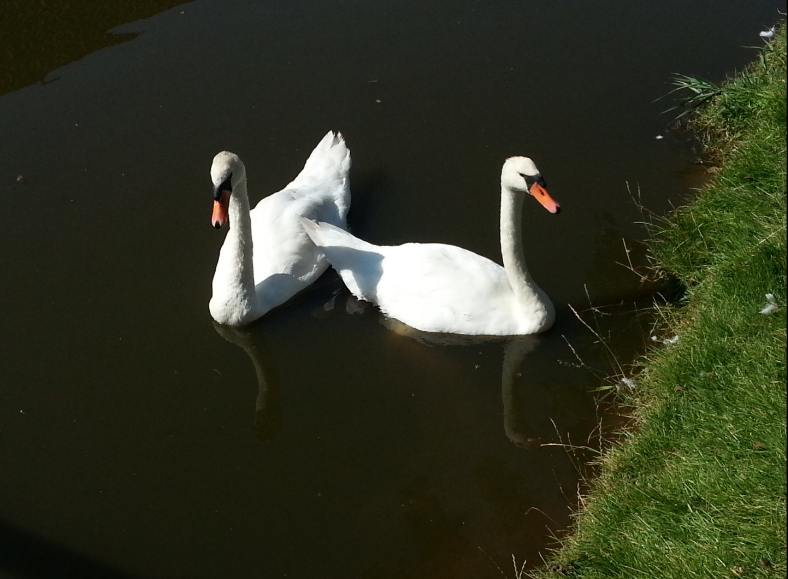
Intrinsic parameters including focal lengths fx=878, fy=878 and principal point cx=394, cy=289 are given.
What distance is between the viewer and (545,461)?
6051 mm

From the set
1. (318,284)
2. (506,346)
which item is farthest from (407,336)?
(318,284)

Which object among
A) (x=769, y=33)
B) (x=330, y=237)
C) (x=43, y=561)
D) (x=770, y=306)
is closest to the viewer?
(x=770, y=306)

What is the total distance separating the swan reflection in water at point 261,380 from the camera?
6.60 m

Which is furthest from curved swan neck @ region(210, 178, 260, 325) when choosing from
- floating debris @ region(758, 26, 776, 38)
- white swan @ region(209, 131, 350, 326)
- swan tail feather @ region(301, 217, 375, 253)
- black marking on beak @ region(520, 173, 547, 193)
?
floating debris @ region(758, 26, 776, 38)

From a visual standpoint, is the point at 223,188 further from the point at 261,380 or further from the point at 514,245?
the point at 514,245

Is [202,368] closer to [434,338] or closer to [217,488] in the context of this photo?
[217,488]

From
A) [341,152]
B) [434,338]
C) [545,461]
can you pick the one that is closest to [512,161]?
[434,338]

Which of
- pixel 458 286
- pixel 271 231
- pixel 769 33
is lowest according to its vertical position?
pixel 458 286

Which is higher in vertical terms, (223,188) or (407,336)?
(223,188)

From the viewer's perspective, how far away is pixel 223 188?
21.6 feet

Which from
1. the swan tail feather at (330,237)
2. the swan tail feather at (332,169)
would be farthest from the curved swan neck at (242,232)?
the swan tail feather at (332,169)

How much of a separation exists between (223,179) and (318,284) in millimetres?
1569

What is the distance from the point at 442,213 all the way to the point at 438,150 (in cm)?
96

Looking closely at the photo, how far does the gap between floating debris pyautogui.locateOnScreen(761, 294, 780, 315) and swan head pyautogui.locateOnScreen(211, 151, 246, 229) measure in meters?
3.69
